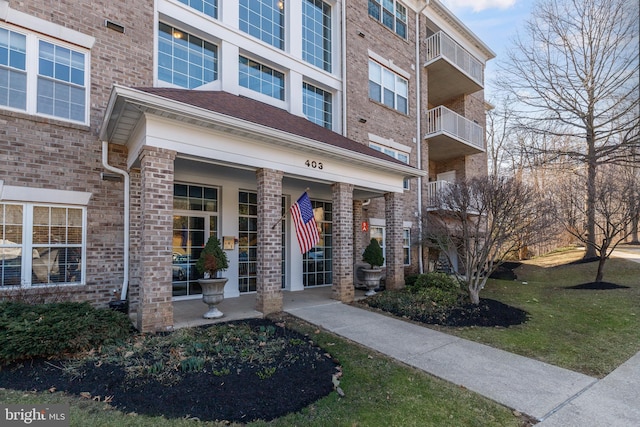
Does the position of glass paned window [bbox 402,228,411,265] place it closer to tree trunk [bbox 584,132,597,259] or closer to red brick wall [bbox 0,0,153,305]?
tree trunk [bbox 584,132,597,259]

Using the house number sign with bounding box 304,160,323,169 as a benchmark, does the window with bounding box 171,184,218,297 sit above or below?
below

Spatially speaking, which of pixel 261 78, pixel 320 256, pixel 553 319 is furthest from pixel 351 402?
pixel 261 78

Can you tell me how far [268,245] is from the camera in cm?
759

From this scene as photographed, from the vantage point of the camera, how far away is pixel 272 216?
7758mm

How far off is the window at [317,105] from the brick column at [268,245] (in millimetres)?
4725

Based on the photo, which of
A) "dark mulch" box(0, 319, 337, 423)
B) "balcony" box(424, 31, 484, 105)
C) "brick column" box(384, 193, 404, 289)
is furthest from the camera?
"balcony" box(424, 31, 484, 105)

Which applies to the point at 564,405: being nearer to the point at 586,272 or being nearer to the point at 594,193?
the point at 594,193

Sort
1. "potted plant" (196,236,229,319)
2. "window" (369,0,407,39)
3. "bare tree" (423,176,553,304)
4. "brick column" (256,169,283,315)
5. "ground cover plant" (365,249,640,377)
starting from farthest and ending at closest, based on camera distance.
→ 1. "window" (369,0,407,39)
2. "bare tree" (423,176,553,304)
3. "brick column" (256,169,283,315)
4. "potted plant" (196,236,229,319)
5. "ground cover plant" (365,249,640,377)

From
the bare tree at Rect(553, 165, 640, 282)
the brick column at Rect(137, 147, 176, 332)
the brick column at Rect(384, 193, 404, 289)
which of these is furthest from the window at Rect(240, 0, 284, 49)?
the bare tree at Rect(553, 165, 640, 282)

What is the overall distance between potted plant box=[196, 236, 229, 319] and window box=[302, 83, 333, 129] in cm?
639

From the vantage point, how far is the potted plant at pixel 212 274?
22.3ft

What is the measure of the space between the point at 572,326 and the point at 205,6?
1188 cm

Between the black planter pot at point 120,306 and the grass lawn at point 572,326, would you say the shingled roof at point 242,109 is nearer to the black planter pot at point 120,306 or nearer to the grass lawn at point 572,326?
the black planter pot at point 120,306

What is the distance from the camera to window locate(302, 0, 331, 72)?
11.7 meters
